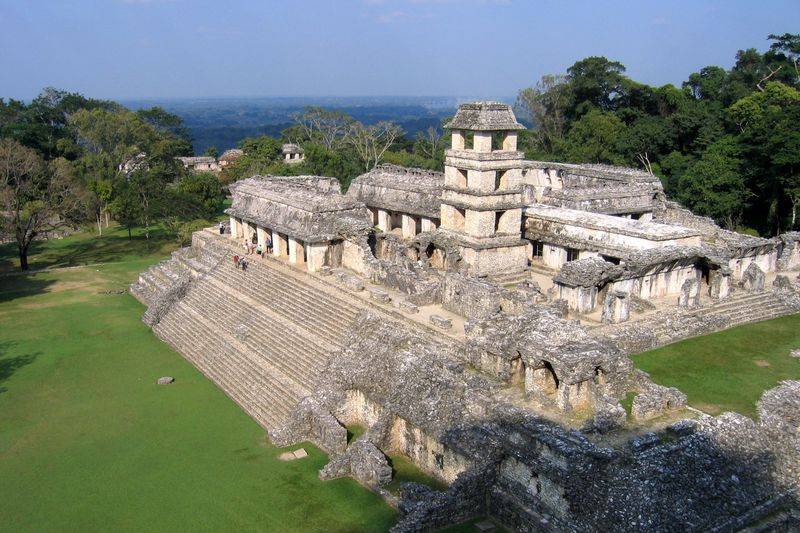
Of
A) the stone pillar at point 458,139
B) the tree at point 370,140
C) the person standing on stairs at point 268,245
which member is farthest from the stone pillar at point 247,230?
the tree at point 370,140

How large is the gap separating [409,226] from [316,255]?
7283mm

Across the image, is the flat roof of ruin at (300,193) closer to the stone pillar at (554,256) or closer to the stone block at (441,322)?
the stone pillar at (554,256)

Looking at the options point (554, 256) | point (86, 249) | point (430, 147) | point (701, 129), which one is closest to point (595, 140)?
point (701, 129)

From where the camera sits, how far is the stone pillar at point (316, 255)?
2189 cm

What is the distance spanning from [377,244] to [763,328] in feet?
39.9

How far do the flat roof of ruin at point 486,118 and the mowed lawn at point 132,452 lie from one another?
11166mm

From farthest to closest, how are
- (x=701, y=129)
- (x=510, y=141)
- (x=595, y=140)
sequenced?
1. (x=595, y=140)
2. (x=701, y=129)
3. (x=510, y=141)

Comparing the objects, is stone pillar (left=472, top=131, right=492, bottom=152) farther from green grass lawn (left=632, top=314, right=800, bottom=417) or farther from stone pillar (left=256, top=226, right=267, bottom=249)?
stone pillar (left=256, top=226, right=267, bottom=249)

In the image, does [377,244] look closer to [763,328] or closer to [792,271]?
[763,328]

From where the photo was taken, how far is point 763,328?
65.8 ft

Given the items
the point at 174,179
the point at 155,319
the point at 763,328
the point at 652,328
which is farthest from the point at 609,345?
the point at 174,179

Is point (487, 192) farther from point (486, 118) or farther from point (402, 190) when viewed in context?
point (402, 190)

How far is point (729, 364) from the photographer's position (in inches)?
685

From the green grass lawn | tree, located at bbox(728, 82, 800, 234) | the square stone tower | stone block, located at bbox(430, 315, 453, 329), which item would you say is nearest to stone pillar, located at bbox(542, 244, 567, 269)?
the square stone tower
